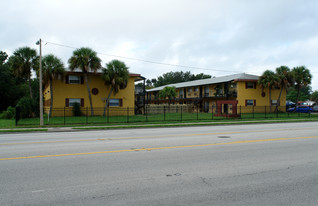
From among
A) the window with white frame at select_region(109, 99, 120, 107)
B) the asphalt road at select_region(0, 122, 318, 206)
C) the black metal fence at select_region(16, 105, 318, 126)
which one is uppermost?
the window with white frame at select_region(109, 99, 120, 107)

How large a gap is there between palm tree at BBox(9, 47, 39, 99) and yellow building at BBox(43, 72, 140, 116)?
143 inches

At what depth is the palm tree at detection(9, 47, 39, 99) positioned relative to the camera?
31219 millimetres

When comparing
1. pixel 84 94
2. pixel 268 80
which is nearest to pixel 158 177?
pixel 84 94

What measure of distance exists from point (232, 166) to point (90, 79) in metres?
29.5

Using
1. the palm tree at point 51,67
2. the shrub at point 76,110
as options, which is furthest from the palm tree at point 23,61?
the shrub at point 76,110

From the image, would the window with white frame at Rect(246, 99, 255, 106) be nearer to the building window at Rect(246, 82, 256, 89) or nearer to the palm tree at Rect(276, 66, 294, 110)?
the building window at Rect(246, 82, 256, 89)

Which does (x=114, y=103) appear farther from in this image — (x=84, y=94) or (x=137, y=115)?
(x=84, y=94)

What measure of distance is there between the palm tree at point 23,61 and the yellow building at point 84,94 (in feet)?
11.9

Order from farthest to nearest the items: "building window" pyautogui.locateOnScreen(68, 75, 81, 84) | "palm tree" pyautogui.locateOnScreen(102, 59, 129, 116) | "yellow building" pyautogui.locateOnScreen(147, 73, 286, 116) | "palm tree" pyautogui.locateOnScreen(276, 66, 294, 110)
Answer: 1. "yellow building" pyautogui.locateOnScreen(147, 73, 286, 116)
2. "palm tree" pyautogui.locateOnScreen(276, 66, 294, 110)
3. "building window" pyautogui.locateOnScreen(68, 75, 81, 84)
4. "palm tree" pyautogui.locateOnScreen(102, 59, 129, 116)

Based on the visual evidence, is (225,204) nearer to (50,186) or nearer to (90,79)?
(50,186)

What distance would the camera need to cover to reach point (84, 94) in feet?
109

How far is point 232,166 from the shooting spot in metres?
6.44

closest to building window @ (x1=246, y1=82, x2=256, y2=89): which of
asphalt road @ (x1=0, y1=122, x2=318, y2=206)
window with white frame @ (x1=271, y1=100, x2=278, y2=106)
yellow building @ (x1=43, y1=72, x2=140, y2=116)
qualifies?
→ window with white frame @ (x1=271, y1=100, x2=278, y2=106)

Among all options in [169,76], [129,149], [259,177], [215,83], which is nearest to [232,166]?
[259,177]
